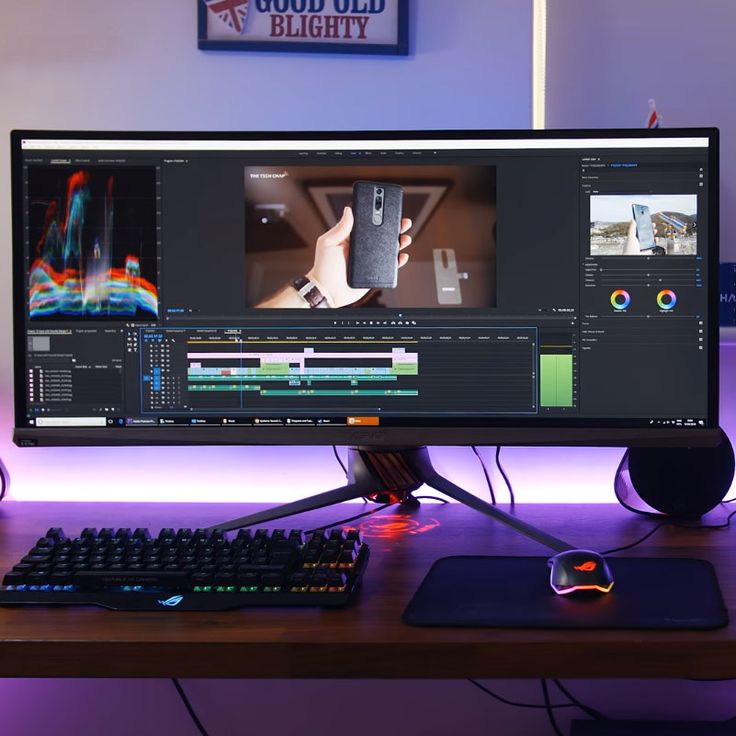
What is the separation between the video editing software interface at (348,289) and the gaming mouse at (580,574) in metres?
0.27

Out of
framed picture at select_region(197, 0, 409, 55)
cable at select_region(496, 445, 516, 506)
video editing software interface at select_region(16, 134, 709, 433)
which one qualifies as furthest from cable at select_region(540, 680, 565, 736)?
framed picture at select_region(197, 0, 409, 55)

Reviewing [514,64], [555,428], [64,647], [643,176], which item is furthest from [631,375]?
[64,647]

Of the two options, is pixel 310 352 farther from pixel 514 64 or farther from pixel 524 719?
pixel 524 719

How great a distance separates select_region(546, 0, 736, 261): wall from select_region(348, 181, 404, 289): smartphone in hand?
0.43 m

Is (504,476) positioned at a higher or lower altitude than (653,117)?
lower

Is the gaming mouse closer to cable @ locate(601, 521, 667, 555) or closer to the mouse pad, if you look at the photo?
the mouse pad

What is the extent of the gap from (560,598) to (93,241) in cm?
75

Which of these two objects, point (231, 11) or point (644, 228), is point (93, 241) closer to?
point (231, 11)

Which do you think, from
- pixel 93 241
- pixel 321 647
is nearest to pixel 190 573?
pixel 321 647

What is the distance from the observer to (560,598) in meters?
0.82

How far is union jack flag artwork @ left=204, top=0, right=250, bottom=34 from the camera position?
1.34 meters

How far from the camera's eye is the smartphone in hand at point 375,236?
3.55 ft

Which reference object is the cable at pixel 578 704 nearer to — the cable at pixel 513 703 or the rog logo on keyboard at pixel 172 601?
the cable at pixel 513 703

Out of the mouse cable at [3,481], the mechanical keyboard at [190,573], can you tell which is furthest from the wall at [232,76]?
the mechanical keyboard at [190,573]
